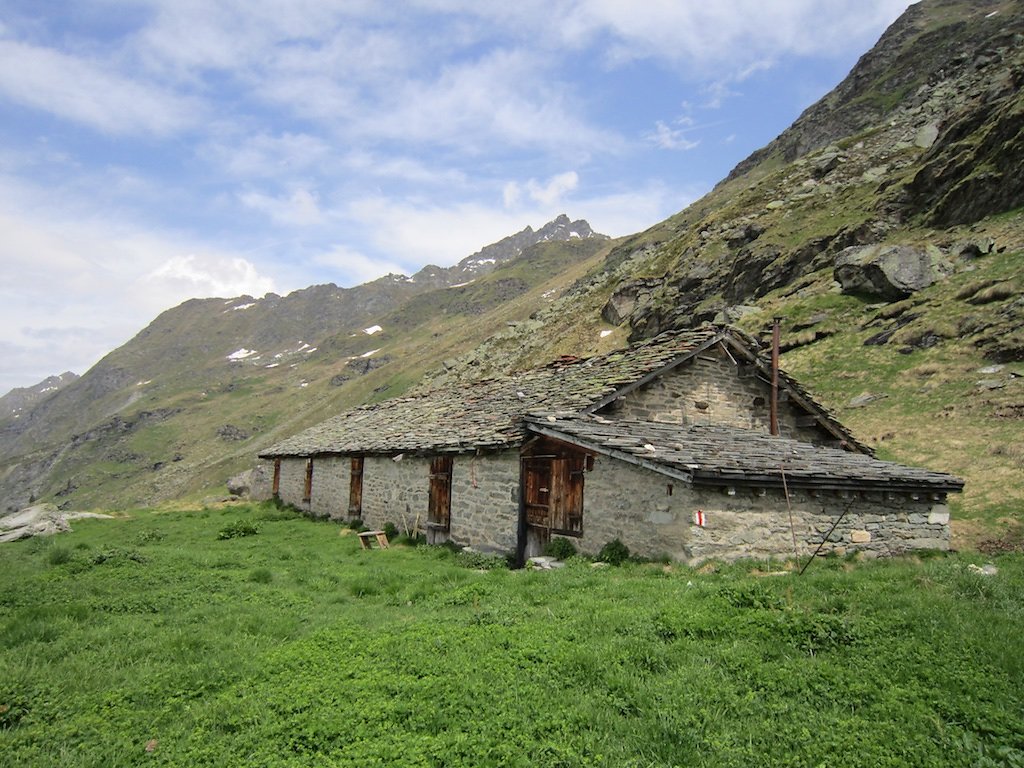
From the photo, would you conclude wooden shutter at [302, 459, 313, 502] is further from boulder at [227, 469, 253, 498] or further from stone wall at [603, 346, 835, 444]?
stone wall at [603, 346, 835, 444]

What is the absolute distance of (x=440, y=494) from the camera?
1630cm

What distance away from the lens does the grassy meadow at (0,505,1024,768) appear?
4805mm

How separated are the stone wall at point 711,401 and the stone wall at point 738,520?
12.3 ft

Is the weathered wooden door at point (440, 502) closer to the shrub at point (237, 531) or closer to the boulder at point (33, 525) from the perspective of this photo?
the shrub at point (237, 531)

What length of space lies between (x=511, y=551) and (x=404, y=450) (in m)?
5.48

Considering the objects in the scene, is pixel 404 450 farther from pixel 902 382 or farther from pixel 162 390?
pixel 162 390

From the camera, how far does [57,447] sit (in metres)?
146

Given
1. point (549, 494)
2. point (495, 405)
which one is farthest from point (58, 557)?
point (495, 405)

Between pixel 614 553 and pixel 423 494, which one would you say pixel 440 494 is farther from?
pixel 614 553

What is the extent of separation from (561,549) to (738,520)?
3747 mm

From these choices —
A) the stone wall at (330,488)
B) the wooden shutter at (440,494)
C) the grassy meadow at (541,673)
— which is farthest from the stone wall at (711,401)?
the stone wall at (330,488)

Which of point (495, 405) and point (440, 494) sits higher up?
point (495, 405)

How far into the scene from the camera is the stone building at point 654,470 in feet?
34.8

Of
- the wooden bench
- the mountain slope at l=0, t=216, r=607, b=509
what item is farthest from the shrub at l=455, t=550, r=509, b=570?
the mountain slope at l=0, t=216, r=607, b=509
